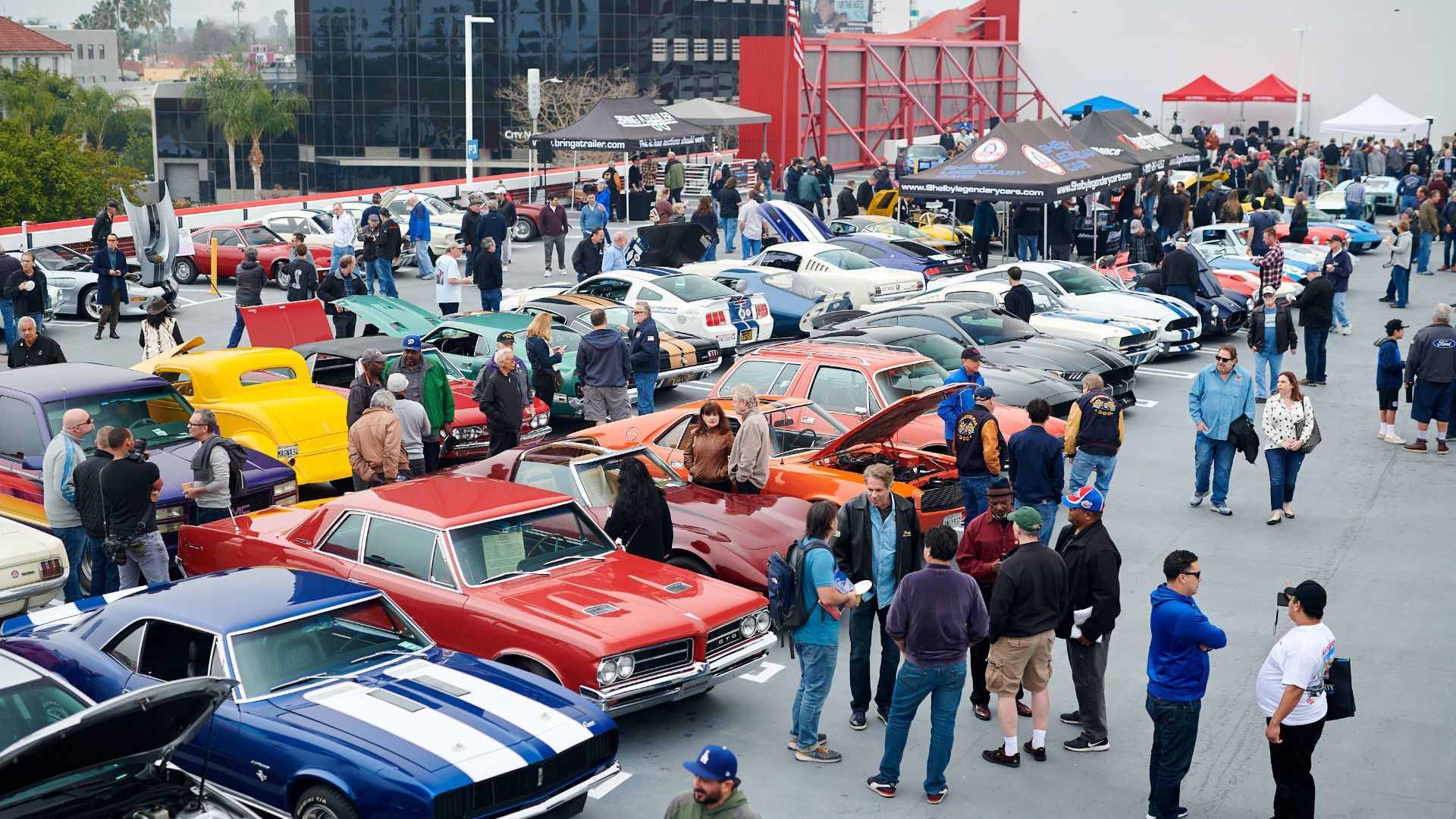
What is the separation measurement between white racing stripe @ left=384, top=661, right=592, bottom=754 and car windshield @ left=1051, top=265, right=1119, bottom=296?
51.0 ft

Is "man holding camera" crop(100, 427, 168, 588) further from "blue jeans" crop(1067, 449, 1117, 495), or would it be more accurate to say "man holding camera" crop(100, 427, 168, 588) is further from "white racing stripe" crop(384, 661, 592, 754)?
"blue jeans" crop(1067, 449, 1117, 495)

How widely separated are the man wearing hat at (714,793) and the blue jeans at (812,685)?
2611 millimetres

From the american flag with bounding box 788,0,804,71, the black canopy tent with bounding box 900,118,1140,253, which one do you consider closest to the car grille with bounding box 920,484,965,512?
the black canopy tent with bounding box 900,118,1140,253

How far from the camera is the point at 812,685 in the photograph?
8.34 metres

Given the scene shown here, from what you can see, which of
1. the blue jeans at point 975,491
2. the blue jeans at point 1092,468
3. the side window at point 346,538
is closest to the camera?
the side window at point 346,538

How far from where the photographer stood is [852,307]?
22.4m

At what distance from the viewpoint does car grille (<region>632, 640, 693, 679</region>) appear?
27.9 feet

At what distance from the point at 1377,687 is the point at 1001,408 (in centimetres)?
526

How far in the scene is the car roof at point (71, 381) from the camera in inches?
491

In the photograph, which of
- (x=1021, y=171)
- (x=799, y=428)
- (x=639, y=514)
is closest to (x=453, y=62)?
(x=1021, y=171)

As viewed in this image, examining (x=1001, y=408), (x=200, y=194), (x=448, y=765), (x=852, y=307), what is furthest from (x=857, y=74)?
(x=200, y=194)

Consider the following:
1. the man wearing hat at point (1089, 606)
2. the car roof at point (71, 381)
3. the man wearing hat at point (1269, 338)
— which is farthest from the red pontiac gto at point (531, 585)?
the man wearing hat at point (1269, 338)

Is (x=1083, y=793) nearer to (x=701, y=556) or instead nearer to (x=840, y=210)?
(x=701, y=556)

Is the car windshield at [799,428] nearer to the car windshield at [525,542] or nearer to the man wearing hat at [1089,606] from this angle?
the car windshield at [525,542]
